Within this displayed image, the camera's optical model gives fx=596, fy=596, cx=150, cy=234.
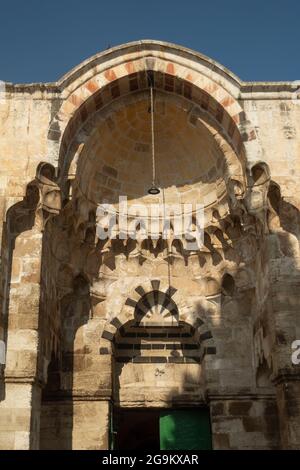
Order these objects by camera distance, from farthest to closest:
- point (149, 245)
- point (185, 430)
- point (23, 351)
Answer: point (149, 245) < point (185, 430) < point (23, 351)

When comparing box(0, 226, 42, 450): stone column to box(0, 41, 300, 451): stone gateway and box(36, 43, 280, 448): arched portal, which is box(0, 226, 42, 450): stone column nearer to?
box(0, 41, 300, 451): stone gateway

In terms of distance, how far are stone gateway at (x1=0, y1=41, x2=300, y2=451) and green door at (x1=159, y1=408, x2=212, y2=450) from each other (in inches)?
1.0

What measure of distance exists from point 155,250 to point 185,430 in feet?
11.6

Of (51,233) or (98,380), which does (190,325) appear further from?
(51,233)

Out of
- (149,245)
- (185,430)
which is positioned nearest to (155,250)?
(149,245)

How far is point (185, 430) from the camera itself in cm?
1124

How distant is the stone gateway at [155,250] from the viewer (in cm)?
1007

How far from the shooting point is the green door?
1105cm

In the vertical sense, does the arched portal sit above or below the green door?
above

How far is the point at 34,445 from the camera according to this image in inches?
346

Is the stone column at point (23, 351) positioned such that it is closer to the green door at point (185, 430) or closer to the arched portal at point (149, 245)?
the arched portal at point (149, 245)

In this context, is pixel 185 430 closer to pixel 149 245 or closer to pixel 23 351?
pixel 149 245

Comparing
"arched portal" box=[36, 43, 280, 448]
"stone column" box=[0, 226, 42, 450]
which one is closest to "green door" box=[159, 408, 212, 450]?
"arched portal" box=[36, 43, 280, 448]
